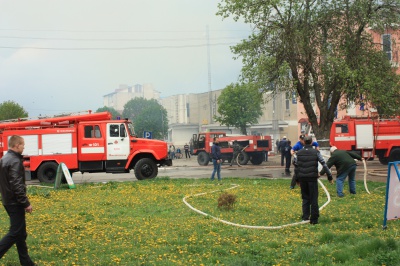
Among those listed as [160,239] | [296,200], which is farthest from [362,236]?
[296,200]

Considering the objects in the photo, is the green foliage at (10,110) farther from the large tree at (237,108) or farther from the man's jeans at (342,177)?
the man's jeans at (342,177)

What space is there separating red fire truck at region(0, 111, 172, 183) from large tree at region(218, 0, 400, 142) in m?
5.81

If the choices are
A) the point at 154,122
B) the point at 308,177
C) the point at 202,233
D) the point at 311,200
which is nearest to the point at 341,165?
the point at 308,177

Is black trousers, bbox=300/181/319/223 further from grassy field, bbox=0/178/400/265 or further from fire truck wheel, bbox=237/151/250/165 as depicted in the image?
fire truck wheel, bbox=237/151/250/165

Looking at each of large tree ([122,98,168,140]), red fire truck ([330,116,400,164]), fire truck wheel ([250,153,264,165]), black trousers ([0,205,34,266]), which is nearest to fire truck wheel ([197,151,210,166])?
fire truck wheel ([250,153,264,165])

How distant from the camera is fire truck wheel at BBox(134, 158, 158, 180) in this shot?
75.1 ft

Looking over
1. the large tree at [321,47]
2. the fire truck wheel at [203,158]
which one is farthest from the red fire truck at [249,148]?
the large tree at [321,47]

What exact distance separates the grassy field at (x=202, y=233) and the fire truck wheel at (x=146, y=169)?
23.6 feet

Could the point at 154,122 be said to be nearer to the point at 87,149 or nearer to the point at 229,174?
the point at 229,174

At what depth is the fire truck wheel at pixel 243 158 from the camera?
125ft

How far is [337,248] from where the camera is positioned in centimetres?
768

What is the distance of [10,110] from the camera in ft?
186

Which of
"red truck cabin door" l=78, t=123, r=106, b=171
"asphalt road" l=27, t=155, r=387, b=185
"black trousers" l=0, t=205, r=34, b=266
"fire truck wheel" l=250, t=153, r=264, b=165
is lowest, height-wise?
"asphalt road" l=27, t=155, r=387, b=185

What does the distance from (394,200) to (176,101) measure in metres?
109
